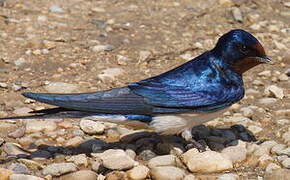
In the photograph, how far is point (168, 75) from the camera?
4.08 meters

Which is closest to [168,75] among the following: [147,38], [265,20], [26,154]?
[26,154]

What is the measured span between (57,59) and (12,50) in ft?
1.60

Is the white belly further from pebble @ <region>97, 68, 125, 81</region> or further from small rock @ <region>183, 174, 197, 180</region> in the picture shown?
pebble @ <region>97, 68, 125, 81</region>

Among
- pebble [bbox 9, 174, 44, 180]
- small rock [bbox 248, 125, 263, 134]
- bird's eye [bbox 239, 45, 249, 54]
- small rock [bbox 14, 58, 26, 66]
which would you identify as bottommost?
small rock [bbox 248, 125, 263, 134]

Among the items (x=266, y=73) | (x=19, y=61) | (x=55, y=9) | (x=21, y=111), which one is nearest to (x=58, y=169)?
(x=21, y=111)

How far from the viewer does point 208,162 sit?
396 cm

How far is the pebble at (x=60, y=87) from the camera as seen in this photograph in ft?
17.3

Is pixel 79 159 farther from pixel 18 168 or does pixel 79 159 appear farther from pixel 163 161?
pixel 163 161

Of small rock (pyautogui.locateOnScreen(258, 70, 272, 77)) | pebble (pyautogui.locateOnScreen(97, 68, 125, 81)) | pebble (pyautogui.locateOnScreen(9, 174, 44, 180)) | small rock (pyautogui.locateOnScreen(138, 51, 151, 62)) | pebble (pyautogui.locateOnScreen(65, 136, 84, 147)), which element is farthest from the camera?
small rock (pyautogui.locateOnScreen(138, 51, 151, 62))

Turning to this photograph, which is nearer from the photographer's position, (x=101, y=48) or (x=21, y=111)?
(x=21, y=111)

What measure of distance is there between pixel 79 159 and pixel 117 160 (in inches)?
12.8

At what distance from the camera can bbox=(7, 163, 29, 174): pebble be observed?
389 cm

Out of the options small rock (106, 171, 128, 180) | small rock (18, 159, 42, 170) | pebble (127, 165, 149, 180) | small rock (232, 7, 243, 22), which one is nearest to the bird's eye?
pebble (127, 165, 149, 180)

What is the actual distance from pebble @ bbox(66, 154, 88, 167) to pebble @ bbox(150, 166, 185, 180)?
1.62 feet
